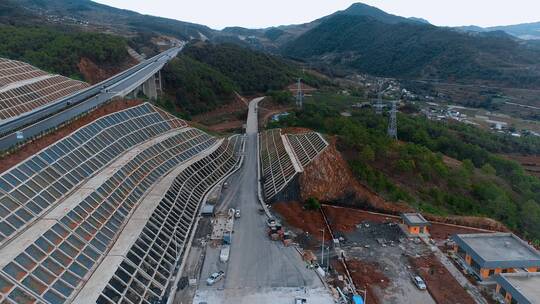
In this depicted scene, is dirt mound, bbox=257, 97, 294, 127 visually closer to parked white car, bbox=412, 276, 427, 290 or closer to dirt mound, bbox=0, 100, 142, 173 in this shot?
dirt mound, bbox=0, 100, 142, 173

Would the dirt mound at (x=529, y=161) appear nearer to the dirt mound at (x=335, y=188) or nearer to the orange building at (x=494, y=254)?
the dirt mound at (x=335, y=188)

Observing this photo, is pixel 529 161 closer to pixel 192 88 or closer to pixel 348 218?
pixel 348 218

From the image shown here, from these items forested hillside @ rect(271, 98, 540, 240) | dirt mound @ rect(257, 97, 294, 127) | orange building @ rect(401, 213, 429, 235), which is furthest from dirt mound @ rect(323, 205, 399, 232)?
dirt mound @ rect(257, 97, 294, 127)

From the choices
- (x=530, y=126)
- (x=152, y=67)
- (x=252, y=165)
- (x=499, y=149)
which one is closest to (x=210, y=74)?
(x=152, y=67)

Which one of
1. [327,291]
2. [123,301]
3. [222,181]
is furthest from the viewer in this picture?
[222,181]

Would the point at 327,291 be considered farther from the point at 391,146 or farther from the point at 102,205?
the point at 391,146

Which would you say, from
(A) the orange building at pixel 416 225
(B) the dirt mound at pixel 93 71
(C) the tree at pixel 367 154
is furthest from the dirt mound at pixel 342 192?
(B) the dirt mound at pixel 93 71
